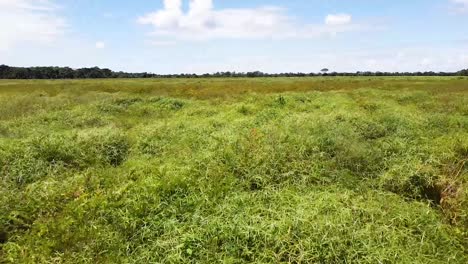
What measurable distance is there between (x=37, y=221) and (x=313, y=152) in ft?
18.5

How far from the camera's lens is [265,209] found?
589cm

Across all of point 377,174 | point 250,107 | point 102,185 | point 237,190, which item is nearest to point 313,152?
point 377,174

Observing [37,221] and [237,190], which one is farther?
[237,190]

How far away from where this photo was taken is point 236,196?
21.2 ft

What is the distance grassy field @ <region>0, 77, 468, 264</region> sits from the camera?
16.5 feet

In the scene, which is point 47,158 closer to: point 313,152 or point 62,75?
point 313,152

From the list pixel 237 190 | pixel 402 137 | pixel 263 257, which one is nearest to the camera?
pixel 263 257

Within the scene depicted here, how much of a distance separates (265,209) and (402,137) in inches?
261

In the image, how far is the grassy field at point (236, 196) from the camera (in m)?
5.04

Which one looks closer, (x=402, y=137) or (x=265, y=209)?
(x=265, y=209)

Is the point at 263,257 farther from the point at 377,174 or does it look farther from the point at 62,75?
the point at 62,75

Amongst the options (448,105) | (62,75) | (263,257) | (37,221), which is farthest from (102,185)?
(62,75)

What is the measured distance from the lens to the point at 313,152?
8.97 m

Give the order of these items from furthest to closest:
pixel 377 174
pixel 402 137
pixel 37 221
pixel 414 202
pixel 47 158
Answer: pixel 402 137 < pixel 47 158 < pixel 377 174 < pixel 414 202 < pixel 37 221
